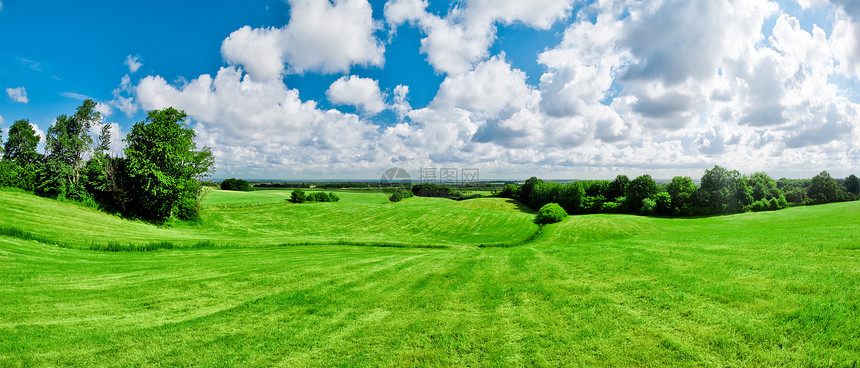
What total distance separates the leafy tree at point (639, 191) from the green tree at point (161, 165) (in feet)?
305

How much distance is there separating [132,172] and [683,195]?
98.3 meters

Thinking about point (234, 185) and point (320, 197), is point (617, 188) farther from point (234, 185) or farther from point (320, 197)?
point (234, 185)

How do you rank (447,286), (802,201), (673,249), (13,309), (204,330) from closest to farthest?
(204,330) < (13,309) < (447,286) < (673,249) < (802,201)

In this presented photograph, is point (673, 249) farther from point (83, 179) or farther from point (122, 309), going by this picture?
point (83, 179)

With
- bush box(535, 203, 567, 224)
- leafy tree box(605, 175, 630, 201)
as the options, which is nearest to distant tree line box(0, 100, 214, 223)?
bush box(535, 203, 567, 224)

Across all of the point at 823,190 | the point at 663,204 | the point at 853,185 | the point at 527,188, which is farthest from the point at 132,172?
the point at 853,185

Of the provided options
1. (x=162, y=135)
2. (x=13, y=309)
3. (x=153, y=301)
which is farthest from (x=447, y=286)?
(x=162, y=135)

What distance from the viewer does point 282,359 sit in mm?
5719

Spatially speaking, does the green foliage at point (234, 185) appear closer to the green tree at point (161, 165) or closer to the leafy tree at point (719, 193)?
the green tree at point (161, 165)

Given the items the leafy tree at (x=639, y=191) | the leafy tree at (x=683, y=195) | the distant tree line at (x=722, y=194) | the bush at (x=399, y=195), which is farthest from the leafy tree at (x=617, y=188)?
the bush at (x=399, y=195)

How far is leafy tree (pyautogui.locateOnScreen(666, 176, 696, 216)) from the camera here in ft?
228

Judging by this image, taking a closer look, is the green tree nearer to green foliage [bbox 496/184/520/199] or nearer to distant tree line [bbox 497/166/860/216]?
distant tree line [bbox 497/166/860/216]

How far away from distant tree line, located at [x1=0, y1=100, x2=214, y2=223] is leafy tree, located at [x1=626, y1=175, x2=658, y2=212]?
3643 inches

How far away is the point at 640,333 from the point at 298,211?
6114 centimetres
